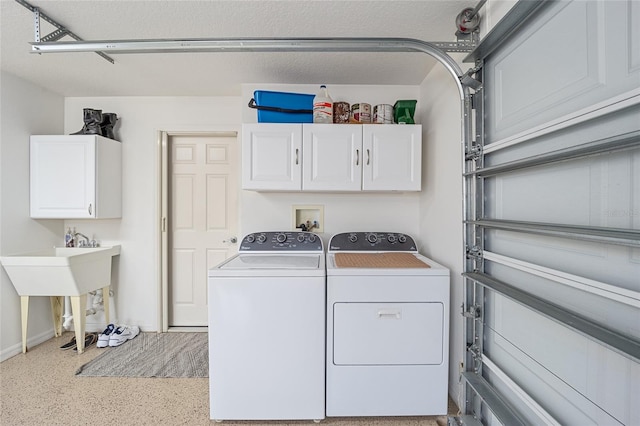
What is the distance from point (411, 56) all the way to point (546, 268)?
163 centimetres

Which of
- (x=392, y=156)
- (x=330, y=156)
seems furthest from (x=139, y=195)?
(x=392, y=156)

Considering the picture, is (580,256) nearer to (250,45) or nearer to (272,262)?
(272,262)

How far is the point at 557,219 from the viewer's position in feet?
3.19

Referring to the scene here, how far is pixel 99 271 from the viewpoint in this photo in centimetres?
248

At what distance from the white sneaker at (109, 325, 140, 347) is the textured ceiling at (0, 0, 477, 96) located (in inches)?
93.0

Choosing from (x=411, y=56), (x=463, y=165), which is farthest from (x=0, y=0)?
(x=463, y=165)

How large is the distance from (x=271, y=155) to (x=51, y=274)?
7.07 feet

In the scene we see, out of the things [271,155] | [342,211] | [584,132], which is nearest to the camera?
[584,132]

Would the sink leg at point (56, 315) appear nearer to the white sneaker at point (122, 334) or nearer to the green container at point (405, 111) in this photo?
the white sneaker at point (122, 334)

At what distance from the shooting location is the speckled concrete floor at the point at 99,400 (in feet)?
5.32

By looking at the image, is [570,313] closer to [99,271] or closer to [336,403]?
[336,403]

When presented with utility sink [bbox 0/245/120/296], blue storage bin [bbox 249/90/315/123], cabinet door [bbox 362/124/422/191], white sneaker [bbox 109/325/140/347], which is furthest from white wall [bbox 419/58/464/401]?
utility sink [bbox 0/245/120/296]

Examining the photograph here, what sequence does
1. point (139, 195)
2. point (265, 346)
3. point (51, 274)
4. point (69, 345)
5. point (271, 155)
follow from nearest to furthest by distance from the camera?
point (265, 346) < point (271, 155) < point (51, 274) < point (69, 345) < point (139, 195)

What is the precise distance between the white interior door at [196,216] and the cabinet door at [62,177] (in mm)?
668
